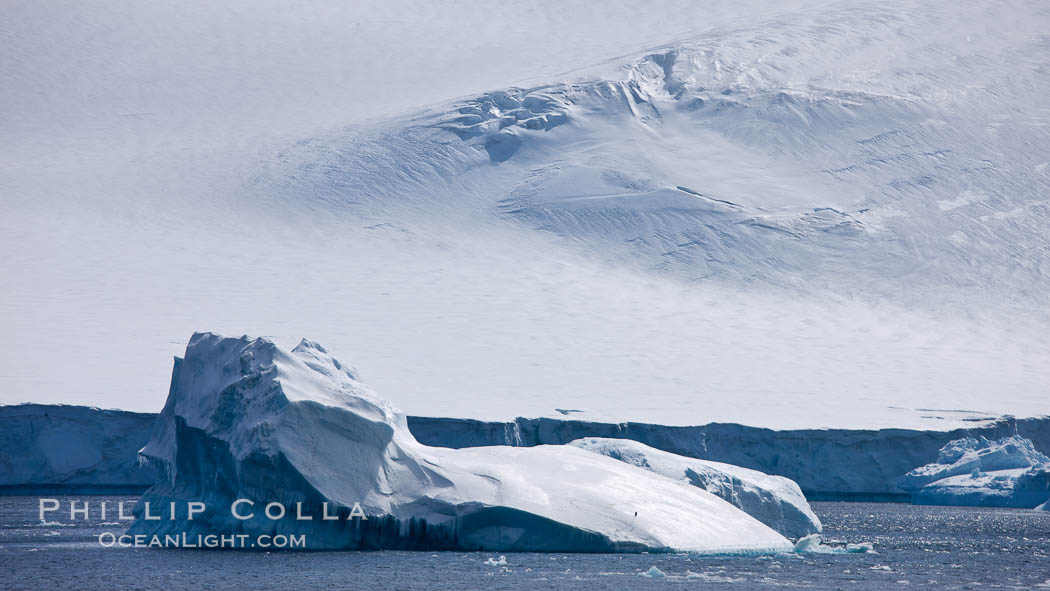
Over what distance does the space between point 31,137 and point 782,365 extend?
25.3 meters

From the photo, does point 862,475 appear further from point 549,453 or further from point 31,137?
point 31,137

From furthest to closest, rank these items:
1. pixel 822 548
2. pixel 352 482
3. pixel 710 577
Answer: pixel 822 548
pixel 352 482
pixel 710 577

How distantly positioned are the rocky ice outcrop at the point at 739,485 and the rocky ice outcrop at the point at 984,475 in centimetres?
794

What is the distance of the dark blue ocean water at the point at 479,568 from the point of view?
40.5 feet

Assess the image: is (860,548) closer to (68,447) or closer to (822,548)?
(822,548)

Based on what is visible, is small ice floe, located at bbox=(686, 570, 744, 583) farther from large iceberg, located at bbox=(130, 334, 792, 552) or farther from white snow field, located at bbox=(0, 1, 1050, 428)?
white snow field, located at bbox=(0, 1, 1050, 428)

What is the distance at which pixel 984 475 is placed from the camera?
2447 cm

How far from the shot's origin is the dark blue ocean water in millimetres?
12352

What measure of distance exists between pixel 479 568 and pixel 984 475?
13952 mm

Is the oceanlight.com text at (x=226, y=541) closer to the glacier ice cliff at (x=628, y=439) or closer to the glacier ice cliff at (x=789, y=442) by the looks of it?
the glacier ice cliff at (x=628, y=439)

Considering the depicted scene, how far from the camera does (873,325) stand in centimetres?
3447

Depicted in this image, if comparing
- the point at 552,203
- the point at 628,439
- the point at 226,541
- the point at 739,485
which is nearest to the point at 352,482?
the point at 226,541

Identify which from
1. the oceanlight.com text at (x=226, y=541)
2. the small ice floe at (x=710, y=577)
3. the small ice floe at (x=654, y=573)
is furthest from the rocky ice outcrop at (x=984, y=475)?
the oceanlight.com text at (x=226, y=541)

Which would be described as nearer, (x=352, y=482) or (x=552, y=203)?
(x=352, y=482)
